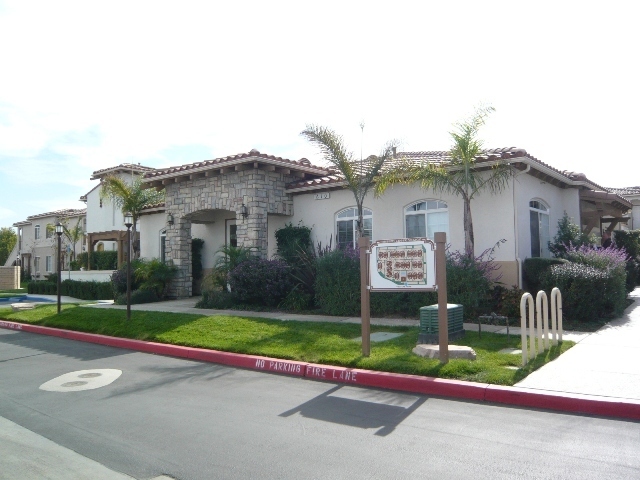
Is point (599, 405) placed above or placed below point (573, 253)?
below

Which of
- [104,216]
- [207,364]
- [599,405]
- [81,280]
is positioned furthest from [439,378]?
[104,216]

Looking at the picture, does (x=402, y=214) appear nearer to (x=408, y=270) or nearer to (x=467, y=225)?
(x=467, y=225)

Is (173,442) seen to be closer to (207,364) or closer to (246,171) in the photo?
(207,364)

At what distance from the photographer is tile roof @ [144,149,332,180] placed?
16.0 metres

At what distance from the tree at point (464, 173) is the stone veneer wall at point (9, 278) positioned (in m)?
25.7

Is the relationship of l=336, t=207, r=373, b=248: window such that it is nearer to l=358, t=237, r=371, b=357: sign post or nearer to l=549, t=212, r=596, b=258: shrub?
l=549, t=212, r=596, b=258: shrub

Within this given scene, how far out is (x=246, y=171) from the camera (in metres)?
16.6

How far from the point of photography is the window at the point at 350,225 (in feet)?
52.4

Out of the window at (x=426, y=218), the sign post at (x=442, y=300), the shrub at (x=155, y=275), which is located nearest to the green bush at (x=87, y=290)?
the shrub at (x=155, y=275)

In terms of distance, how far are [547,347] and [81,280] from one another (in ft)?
69.9

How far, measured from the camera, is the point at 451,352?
27.3 feet

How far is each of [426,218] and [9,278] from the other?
86.6 feet

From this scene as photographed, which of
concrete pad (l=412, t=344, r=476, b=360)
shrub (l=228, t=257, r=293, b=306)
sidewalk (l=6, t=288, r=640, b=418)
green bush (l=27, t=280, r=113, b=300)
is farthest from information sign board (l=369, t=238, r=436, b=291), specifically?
green bush (l=27, t=280, r=113, b=300)

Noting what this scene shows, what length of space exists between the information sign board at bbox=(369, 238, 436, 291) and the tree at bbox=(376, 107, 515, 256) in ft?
14.8
